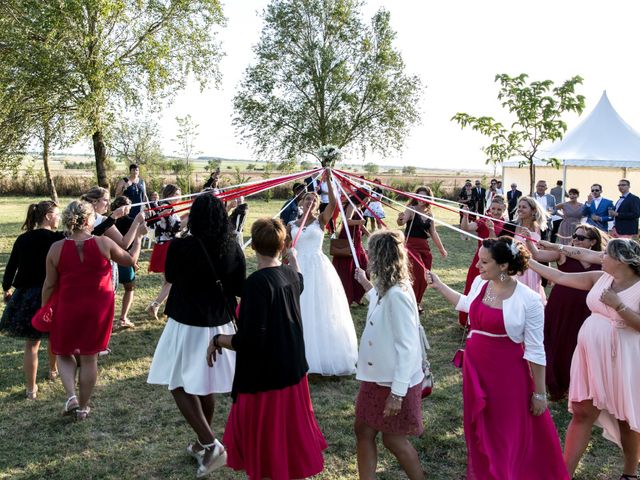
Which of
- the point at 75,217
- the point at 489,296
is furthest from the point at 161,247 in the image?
the point at 489,296

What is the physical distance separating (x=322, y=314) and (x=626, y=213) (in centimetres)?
899

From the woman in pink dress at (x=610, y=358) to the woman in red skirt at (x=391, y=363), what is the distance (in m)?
1.14

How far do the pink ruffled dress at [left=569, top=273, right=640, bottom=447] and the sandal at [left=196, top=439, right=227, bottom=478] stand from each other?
243 cm

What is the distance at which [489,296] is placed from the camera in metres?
3.30

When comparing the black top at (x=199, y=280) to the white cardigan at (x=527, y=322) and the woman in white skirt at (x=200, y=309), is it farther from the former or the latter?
the white cardigan at (x=527, y=322)

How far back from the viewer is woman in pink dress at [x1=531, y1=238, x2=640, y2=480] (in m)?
3.36

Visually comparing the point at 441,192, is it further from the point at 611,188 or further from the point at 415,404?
the point at 415,404

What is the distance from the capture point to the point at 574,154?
16312 mm

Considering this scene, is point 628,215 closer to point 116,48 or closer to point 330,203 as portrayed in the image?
point 330,203

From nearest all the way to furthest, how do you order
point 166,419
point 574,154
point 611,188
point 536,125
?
point 166,419
point 536,125
point 574,154
point 611,188

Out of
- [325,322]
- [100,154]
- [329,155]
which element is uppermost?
[100,154]

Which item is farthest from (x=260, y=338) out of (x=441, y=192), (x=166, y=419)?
(x=441, y=192)

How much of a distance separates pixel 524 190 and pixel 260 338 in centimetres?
2179

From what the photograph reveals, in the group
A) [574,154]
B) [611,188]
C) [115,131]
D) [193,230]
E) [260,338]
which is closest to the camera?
[260,338]
